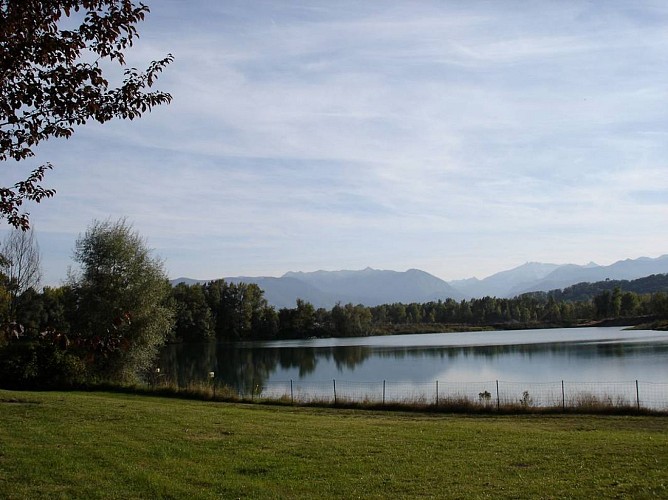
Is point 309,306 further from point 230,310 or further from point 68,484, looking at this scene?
point 68,484

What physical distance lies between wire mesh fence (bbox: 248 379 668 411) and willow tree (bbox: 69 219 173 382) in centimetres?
808

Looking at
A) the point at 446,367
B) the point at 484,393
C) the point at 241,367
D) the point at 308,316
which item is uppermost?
the point at 308,316

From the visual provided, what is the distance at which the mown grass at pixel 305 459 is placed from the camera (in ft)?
29.8

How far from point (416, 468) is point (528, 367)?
36.2 metres

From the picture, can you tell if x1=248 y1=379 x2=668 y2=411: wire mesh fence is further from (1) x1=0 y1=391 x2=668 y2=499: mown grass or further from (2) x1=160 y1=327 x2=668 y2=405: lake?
(1) x1=0 y1=391 x2=668 y2=499: mown grass

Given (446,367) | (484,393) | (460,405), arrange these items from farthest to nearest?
(446,367), (484,393), (460,405)

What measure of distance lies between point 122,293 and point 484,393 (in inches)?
934

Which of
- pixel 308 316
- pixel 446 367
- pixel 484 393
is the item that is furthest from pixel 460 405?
pixel 308 316

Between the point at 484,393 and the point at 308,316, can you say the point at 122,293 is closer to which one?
the point at 484,393

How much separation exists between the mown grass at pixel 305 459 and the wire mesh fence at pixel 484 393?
6.79 meters

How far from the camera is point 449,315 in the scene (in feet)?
533

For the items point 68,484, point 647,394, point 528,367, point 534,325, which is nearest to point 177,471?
point 68,484

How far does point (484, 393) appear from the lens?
2486 centimetres

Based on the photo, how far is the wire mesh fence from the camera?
77.4 ft
